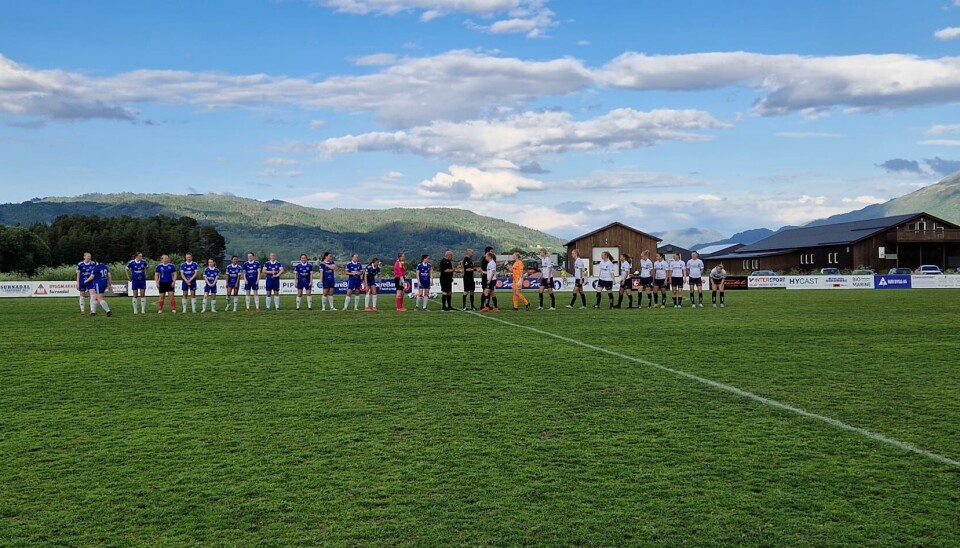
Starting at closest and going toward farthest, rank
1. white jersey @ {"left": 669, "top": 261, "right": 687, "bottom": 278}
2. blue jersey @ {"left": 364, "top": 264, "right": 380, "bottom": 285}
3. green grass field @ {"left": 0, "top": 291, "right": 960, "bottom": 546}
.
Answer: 1. green grass field @ {"left": 0, "top": 291, "right": 960, "bottom": 546}
2. white jersey @ {"left": 669, "top": 261, "right": 687, "bottom": 278}
3. blue jersey @ {"left": 364, "top": 264, "right": 380, "bottom": 285}

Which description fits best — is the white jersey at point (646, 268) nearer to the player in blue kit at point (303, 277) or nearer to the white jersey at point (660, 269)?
the white jersey at point (660, 269)

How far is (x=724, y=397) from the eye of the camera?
970cm

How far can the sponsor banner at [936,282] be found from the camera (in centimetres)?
4894

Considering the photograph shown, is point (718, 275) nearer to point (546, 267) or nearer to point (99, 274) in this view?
point (546, 267)

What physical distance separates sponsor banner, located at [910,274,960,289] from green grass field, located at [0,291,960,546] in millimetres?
38240

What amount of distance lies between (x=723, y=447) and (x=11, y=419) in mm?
7169

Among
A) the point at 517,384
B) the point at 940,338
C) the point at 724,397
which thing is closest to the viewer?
the point at 724,397

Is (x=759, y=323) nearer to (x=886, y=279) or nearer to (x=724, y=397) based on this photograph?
(x=724, y=397)

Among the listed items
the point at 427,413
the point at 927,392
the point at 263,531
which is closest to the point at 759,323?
the point at 927,392

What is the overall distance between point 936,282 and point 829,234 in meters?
36.3

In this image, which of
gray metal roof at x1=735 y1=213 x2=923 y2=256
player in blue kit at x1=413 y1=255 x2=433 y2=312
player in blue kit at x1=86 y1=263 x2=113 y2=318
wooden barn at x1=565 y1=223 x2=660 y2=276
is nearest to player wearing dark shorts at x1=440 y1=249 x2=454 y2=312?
player in blue kit at x1=413 y1=255 x2=433 y2=312

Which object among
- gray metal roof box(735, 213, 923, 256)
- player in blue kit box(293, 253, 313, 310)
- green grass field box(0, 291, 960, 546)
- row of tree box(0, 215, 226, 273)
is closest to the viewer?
green grass field box(0, 291, 960, 546)

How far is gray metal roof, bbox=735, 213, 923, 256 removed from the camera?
252 ft

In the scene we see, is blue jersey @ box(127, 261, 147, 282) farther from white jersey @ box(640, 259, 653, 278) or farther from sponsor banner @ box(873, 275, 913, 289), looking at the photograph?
sponsor banner @ box(873, 275, 913, 289)
